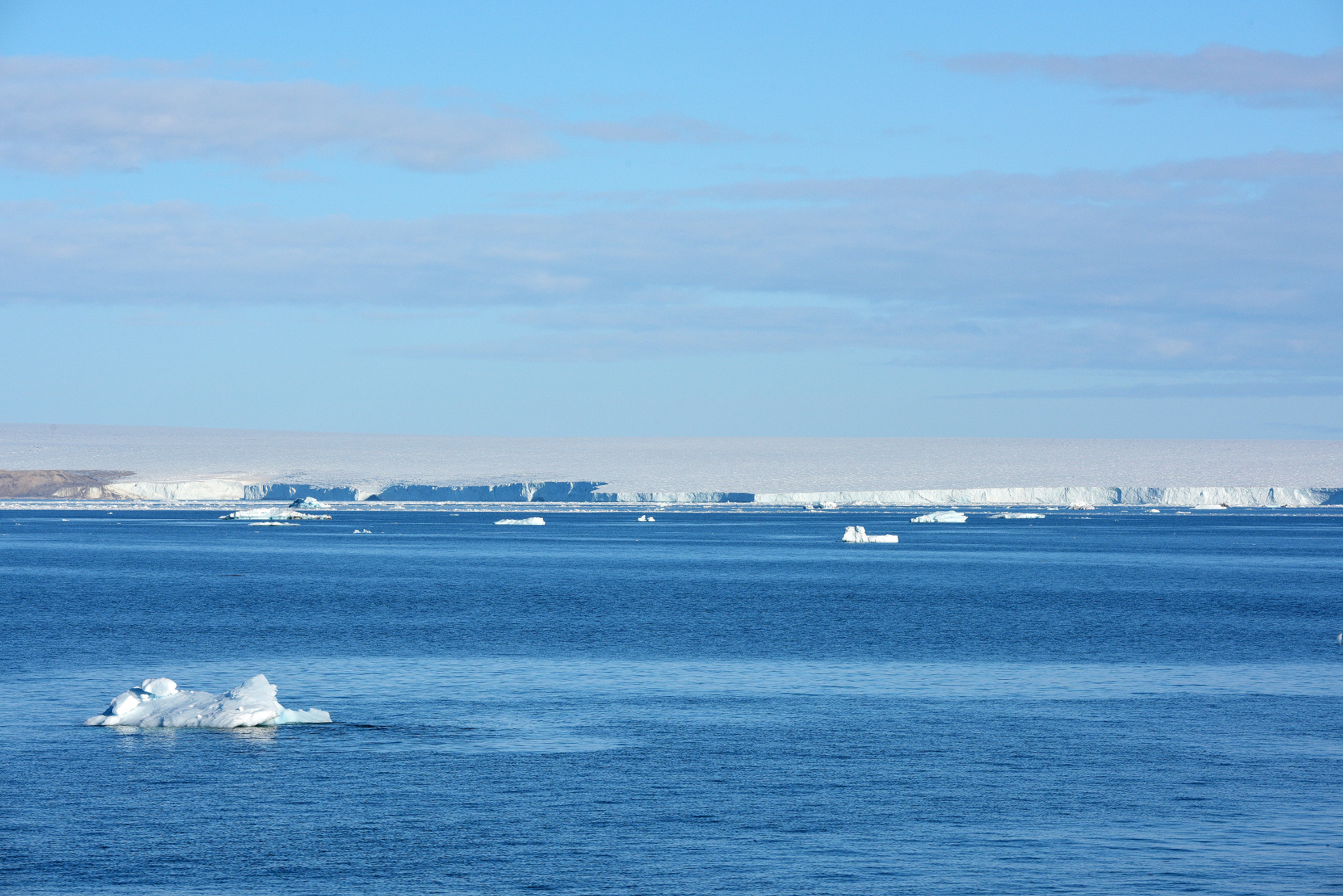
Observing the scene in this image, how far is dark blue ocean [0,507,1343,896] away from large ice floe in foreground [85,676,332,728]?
26 cm

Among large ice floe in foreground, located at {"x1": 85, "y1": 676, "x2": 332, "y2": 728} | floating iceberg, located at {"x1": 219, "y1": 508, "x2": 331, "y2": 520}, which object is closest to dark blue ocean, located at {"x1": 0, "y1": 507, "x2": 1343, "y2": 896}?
large ice floe in foreground, located at {"x1": 85, "y1": 676, "x2": 332, "y2": 728}

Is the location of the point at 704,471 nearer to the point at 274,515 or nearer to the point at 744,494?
the point at 744,494

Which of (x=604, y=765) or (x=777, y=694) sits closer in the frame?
(x=604, y=765)

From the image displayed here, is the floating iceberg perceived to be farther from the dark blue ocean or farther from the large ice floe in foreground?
the large ice floe in foreground

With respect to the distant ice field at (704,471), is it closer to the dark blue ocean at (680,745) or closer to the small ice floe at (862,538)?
the small ice floe at (862,538)

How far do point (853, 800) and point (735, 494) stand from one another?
12176 cm

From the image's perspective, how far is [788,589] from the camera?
49.6 metres

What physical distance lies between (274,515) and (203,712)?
7595 centimetres

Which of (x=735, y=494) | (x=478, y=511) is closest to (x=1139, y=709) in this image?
(x=735, y=494)

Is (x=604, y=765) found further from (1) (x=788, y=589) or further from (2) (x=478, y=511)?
(2) (x=478, y=511)

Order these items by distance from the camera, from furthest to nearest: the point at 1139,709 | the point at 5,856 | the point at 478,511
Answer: the point at 478,511 < the point at 1139,709 < the point at 5,856

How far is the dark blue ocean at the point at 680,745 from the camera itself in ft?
44.8

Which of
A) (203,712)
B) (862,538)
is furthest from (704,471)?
(203,712)

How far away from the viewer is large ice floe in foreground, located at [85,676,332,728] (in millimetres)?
20125
